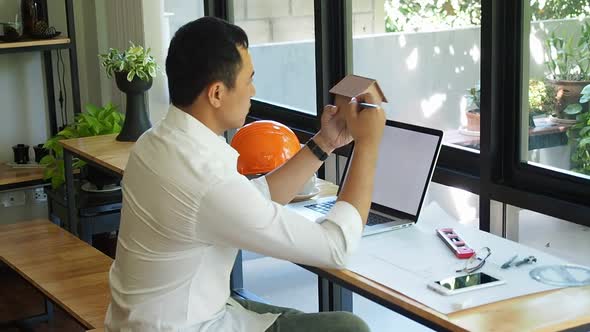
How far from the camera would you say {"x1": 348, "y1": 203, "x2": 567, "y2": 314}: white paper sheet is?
2041 millimetres

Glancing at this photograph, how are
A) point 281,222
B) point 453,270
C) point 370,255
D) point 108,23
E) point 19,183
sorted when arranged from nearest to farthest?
point 281,222, point 453,270, point 370,255, point 19,183, point 108,23

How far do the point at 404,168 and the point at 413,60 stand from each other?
787 mm

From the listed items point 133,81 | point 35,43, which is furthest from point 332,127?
point 35,43

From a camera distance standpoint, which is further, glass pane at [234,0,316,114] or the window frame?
glass pane at [234,0,316,114]

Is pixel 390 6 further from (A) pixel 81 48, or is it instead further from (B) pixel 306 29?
(A) pixel 81 48

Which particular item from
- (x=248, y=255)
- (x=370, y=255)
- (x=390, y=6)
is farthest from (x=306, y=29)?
(x=370, y=255)

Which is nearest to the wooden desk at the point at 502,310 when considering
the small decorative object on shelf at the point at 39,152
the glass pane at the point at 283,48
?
the glass pane at the point at 283,48

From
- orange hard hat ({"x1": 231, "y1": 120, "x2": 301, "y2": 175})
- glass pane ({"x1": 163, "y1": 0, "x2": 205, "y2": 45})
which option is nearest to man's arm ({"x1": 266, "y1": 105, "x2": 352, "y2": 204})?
orange hard hat ({"x1": 231, "y1": 120, "x2": 301, "y2": 175})

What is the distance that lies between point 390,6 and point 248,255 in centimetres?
116

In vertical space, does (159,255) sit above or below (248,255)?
above

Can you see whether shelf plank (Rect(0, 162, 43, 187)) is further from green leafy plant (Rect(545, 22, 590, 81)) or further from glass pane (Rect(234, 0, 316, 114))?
green leafy plant (Rect(545, 22, 590, 81))

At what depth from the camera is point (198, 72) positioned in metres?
1.92

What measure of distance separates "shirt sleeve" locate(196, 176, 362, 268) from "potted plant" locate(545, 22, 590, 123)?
0.99m

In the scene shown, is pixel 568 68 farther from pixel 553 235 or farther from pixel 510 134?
pixel 553 235
